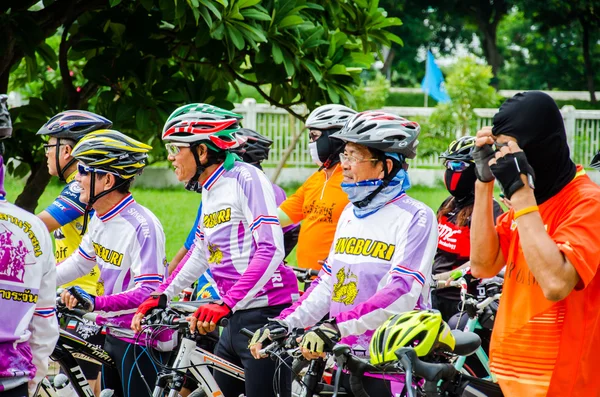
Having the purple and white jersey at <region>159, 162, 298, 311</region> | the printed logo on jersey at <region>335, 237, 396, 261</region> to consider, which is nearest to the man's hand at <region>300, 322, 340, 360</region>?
the printed logo on jersey at <region>335, 237, 396, 261</region>

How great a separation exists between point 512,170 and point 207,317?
86.1 inches

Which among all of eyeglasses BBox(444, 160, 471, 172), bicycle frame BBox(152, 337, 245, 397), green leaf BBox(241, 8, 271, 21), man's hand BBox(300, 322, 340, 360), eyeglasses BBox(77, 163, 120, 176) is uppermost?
green leaf BBox(241, 8, 271, 21)

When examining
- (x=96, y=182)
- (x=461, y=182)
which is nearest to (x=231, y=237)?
(x=96, y=182)

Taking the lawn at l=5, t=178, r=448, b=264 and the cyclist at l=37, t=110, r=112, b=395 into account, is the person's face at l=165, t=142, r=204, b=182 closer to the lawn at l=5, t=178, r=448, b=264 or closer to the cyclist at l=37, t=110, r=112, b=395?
the cyclist at l=37, t=110, r=112, b=395

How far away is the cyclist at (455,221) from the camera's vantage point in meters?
6.98

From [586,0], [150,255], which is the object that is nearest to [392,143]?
[150,255]

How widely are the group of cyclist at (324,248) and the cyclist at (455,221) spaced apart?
0.04 feet

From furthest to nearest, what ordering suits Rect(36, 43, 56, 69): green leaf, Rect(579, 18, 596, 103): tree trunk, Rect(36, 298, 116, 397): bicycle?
1. Rect(579, 18, 596, 103): tree trunk
2. Rect(36, 43, 56, 69): green leaf
3. Rect(36, 298, 116, 397): bicycle

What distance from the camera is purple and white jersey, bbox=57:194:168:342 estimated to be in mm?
5727

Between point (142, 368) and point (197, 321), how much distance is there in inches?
42.1

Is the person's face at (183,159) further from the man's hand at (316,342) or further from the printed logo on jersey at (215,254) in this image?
the man's hand at (316,342)

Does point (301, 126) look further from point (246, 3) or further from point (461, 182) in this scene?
point (246, 3)

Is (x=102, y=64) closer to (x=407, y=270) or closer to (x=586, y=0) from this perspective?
(x=407, y=270)

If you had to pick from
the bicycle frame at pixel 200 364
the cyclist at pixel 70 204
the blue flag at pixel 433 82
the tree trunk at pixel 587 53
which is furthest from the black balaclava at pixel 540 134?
the tree trunk at pixel 587 53
